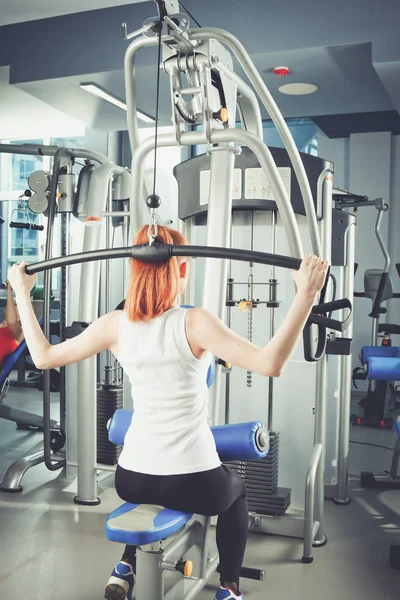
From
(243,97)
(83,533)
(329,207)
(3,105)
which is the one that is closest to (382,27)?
(329,207)

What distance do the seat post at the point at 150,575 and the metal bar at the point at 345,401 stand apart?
174cm

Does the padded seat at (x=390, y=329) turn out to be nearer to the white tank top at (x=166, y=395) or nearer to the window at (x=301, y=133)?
the window at (x=301, y=133)

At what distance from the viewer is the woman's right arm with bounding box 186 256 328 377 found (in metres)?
1.31

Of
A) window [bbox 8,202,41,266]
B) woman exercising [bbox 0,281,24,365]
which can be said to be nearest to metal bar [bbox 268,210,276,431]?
woman exercising [bbox 0,281,24,365]

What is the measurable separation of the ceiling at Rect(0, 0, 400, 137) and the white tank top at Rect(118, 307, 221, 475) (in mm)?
2806

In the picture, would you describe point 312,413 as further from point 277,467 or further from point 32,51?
point 32,51

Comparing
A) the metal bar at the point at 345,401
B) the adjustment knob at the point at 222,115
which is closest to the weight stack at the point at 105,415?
the metal bar at the point at 345,401

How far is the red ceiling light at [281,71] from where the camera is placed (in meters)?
4.25

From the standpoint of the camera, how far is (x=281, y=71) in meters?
4.30

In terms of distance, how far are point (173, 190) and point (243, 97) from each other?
280 centimetres

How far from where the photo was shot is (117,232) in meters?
4.23

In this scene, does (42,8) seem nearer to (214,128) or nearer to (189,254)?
(214,128)

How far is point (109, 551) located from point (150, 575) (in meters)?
1.00

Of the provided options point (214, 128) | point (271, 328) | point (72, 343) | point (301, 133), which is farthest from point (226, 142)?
point (301, 133)
